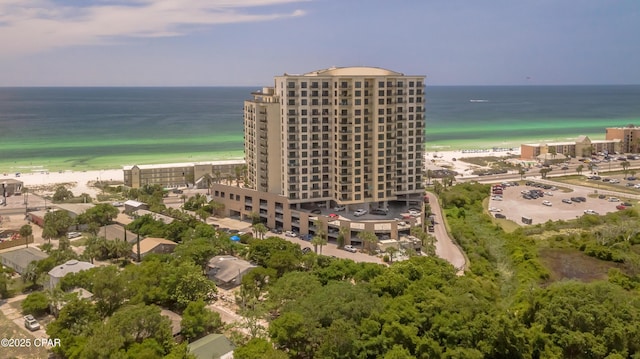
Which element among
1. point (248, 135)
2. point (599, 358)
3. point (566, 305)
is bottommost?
point (599, 358)

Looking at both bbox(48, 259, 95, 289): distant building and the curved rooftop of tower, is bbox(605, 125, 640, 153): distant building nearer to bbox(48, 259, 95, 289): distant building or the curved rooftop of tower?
the curved rooftop of tower

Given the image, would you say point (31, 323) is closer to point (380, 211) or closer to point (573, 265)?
point (380, 211)

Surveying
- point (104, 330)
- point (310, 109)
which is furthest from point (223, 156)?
point (104, 330)

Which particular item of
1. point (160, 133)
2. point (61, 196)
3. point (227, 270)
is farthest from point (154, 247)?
point (160, 133)

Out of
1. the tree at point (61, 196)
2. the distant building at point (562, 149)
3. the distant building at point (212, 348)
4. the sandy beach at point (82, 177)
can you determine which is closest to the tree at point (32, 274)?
the distant building at point (212, 348)

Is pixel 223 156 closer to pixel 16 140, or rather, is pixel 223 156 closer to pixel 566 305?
pixel 16 140

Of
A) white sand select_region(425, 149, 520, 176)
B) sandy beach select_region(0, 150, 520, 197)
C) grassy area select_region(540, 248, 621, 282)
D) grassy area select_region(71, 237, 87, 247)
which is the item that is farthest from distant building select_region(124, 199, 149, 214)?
white sand select_region(425, 149, 520, 176)

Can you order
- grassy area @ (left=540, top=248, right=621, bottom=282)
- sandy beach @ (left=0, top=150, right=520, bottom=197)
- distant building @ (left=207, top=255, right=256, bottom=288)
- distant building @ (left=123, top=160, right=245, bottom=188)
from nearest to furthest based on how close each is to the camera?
distant building @ (left=207, top=255, right=256, bottom=288)
grassy area @ (left=540, top=248, right=621, bottom=282)
distant building @ (left=123, top=160, right=245, bottom=188)
sandy beach @ (left=0, top=150, right=520, bottom=197)
